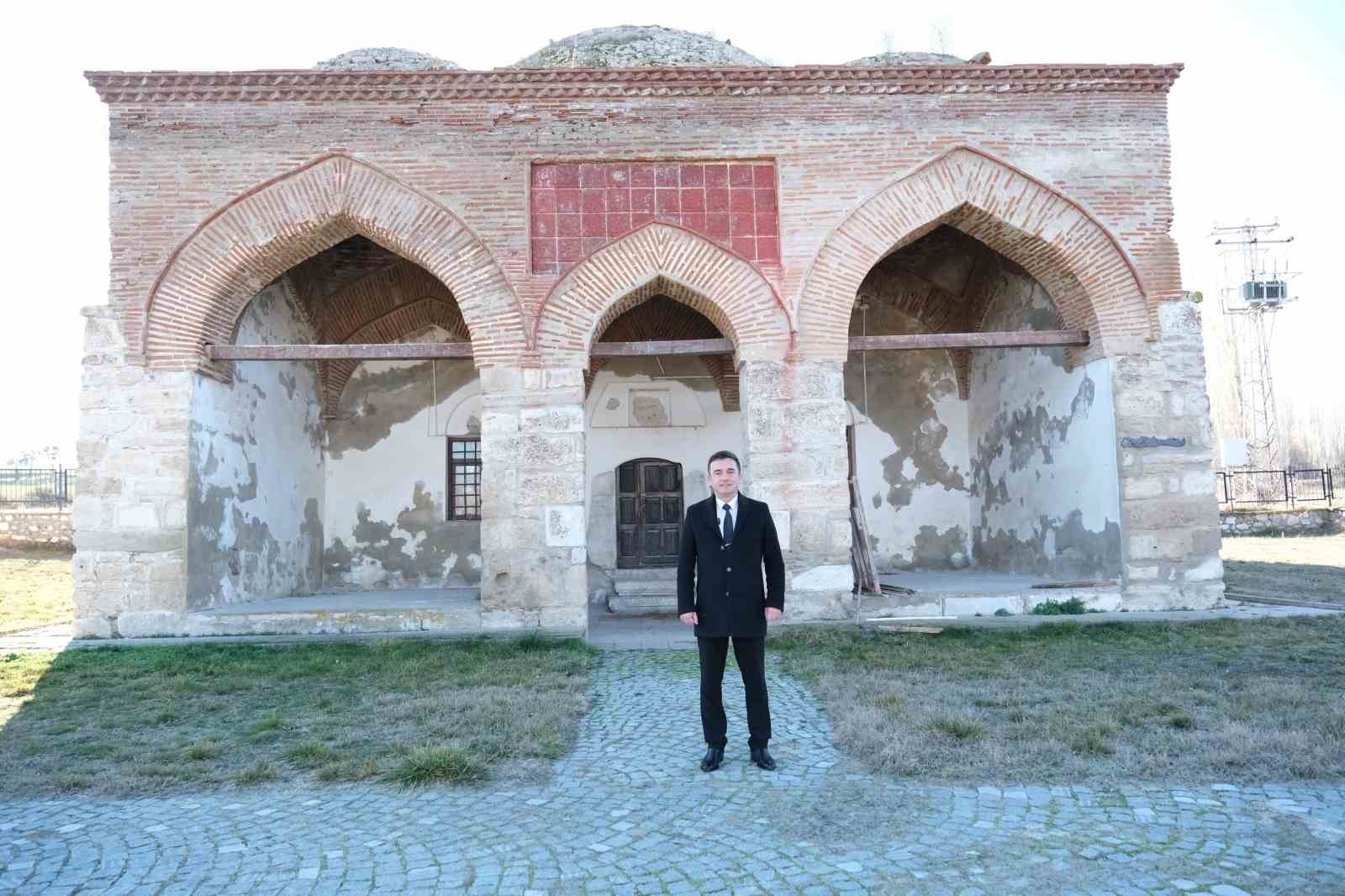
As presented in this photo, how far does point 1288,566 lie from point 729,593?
12136 mm

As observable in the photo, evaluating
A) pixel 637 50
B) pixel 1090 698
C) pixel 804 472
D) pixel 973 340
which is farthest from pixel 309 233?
pixel 1090 698

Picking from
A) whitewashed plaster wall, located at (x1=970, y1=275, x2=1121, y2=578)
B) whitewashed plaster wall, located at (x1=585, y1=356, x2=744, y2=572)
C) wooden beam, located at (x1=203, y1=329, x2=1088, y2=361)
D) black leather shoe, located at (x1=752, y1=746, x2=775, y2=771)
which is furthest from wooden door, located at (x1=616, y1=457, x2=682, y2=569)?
black leather shoe, located at (x1=752, y1=746, x2=775, y2=771)

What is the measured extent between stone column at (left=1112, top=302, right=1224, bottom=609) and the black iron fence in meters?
15.8

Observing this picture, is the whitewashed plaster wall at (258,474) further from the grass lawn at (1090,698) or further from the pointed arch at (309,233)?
the grass lawn at (1090,698)

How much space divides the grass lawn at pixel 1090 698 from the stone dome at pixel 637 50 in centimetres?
739

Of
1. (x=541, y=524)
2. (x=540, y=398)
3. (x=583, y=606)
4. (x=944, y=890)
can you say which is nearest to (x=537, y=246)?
(x=540, y=398)

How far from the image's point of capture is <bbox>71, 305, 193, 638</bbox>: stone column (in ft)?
25.2

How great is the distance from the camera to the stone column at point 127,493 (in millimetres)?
7695

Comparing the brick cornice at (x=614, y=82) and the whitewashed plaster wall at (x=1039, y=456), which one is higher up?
the brick cornice at (x=614, y=82)

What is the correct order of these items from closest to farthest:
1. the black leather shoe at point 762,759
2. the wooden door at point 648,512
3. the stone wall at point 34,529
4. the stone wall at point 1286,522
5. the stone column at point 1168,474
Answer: the black leather shoe at point 762,759, the stone column at point 1168,474, the wooden door at point 648,512, the stone wall at point 34,529, the stone wall at point 1286,522

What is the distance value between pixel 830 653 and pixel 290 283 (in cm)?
737

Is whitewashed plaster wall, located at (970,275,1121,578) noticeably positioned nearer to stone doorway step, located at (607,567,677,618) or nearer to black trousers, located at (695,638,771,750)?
stone doorway step, located at (607,567,677,618)

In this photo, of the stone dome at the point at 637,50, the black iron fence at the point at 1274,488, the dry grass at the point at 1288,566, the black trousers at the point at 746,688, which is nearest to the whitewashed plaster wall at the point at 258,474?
the stone dome at the point at 637,50

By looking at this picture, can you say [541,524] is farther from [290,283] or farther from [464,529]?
[290,283]
